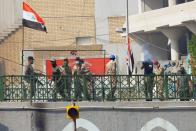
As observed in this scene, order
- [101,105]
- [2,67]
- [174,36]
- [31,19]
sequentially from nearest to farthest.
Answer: [101,105] < [31,19] < [174,36] < [2,67]

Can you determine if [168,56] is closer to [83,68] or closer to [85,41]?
[85,41]

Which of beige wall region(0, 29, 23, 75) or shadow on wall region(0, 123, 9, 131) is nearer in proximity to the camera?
shadow on wall region(0, 123, 9, 131)

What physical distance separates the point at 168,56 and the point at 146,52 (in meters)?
1.44

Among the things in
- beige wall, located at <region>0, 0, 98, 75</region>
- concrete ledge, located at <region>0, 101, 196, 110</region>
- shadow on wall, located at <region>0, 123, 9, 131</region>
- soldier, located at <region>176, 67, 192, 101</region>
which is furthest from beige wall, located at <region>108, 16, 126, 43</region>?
shadow on wall, located at <region>0, 123, 9, 131</region>

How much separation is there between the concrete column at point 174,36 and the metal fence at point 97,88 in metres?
25.3

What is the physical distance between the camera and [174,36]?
4888 centimetres

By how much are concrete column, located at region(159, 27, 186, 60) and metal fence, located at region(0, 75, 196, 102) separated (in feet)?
83.0

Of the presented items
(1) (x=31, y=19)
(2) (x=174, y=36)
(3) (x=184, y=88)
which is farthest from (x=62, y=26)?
(3) (x=184, y=88)

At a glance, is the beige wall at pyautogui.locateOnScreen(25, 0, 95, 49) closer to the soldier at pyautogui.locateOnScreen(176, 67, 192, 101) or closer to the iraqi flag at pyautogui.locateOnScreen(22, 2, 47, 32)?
the iraqi flag at pyautogui.locateOnScreen(22, 2, 47, 32)

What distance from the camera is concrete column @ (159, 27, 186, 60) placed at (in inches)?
1919

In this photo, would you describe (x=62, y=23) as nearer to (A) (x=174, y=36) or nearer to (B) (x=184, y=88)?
(A) (x=174, y=36)

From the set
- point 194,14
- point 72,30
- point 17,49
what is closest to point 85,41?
point 72,30

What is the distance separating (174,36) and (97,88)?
25.9 meters

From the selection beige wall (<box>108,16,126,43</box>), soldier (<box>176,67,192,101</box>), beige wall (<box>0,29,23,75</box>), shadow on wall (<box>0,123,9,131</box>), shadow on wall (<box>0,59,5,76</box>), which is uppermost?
beige wall (<box>108,16,126,43</box>)
